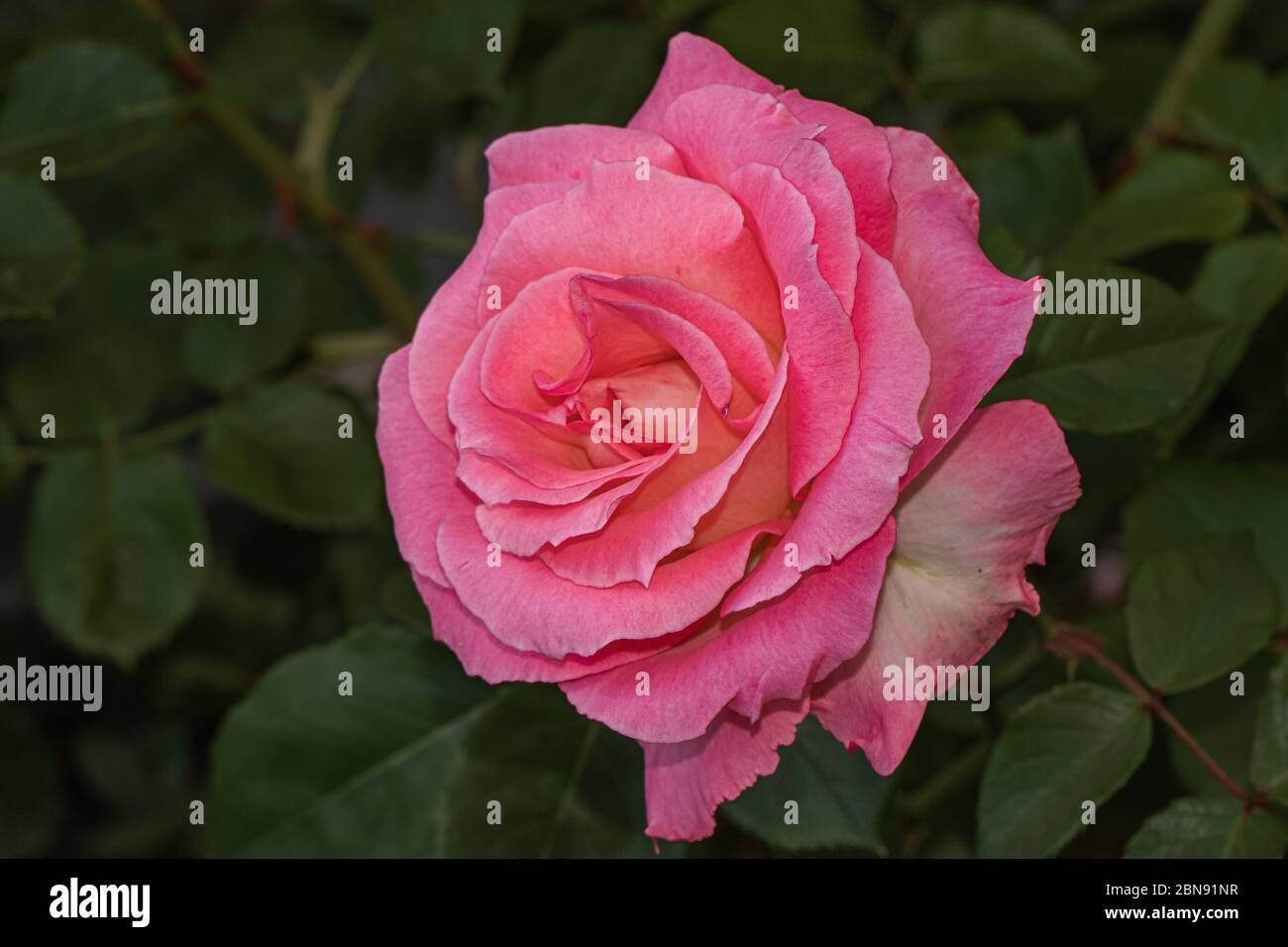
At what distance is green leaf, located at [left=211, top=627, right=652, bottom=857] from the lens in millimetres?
918

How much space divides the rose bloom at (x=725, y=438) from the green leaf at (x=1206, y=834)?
24 cm

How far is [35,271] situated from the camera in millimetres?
986

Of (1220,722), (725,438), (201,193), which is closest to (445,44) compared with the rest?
(201,193)

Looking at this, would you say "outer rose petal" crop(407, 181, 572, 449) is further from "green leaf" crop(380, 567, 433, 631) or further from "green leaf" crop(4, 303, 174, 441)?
"green leaf" crop(4, 303, 174, 441)

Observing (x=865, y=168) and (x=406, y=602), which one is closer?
(x=865, y=168)

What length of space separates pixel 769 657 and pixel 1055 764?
0.30 m

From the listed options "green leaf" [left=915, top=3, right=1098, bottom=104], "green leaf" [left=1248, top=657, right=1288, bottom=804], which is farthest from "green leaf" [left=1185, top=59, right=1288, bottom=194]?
"green leaf" [left=1248, top=657, right=1288, bottom=804]

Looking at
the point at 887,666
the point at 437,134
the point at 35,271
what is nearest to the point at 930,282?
the point at 887,666

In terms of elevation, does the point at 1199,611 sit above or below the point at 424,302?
below

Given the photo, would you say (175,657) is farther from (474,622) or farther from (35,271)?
(474,622)

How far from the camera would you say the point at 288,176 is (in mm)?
1239

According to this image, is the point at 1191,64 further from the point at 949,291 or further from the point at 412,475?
the point at 412,475

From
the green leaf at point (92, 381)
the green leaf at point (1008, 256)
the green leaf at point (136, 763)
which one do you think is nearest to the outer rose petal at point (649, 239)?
the green leaf at point (1008, 256)

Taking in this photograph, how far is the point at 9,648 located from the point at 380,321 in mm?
853
